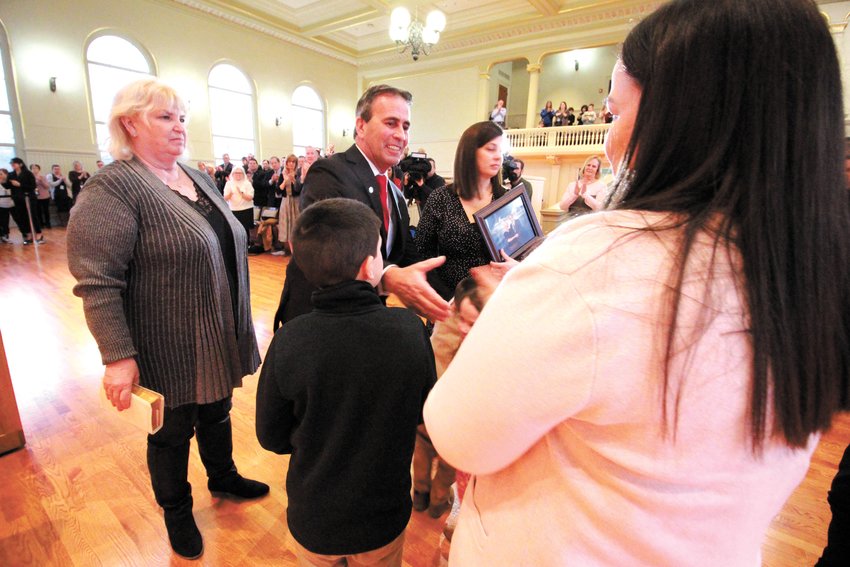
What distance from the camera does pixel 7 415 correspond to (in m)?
2.00

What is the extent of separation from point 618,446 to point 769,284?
0.20m

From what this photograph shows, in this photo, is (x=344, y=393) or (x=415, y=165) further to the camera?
(x=415, y=165)

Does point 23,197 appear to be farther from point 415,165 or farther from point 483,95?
point 483,95

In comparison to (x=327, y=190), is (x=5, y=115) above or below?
above

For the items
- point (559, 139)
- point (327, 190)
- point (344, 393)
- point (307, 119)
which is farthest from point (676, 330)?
point (307, 119)

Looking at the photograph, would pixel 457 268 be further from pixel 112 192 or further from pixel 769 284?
pixel 769 284

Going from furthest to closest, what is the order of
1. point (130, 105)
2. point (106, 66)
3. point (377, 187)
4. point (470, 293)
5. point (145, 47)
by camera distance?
1. point (145, 47)
2. point (106, 66)
3. point (377, 187)
4. point (130, 105)
5. point (470, 293)

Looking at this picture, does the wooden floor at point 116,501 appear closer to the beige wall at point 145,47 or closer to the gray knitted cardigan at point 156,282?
the gray knitted cardigan at point 156,282

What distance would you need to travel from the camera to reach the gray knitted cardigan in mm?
1158

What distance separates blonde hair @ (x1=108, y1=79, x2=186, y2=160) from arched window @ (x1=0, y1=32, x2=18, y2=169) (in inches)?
421

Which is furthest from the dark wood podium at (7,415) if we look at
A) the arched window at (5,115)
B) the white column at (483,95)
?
the white column at (483,95)

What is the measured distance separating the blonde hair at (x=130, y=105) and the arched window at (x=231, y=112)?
1140 centimetres

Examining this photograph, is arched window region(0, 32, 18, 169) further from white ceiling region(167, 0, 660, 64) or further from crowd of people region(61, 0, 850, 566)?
crowd of people region(61, 0, 850, 566)

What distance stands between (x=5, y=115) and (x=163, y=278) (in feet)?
36.2
